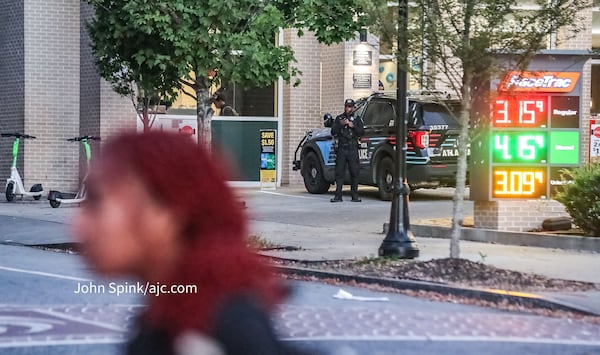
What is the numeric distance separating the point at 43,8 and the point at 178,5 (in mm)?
10496

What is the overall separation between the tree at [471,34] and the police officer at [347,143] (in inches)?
322

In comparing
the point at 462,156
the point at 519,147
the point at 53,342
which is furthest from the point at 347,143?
the point at 53,342

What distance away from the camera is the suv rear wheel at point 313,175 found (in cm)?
2108

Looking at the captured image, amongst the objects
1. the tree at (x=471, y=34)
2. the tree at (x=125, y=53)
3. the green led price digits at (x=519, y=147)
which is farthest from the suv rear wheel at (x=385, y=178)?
the tree at (x=471, y=34)

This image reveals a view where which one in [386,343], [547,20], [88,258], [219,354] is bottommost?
[386,343]

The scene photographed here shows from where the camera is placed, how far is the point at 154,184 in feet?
6.14

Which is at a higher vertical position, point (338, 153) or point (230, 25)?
point (230, 25)

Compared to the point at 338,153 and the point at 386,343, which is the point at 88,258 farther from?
the point at 338,153

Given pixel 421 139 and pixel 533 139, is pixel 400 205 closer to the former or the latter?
pixel 533 139

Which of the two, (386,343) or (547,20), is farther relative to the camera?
(547,20)

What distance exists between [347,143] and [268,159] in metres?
4.55

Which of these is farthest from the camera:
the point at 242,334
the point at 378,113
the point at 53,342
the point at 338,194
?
the point at 378,113

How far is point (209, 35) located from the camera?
41.0 feet

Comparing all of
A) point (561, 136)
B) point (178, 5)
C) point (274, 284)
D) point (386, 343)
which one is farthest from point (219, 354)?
point (561, 136)
